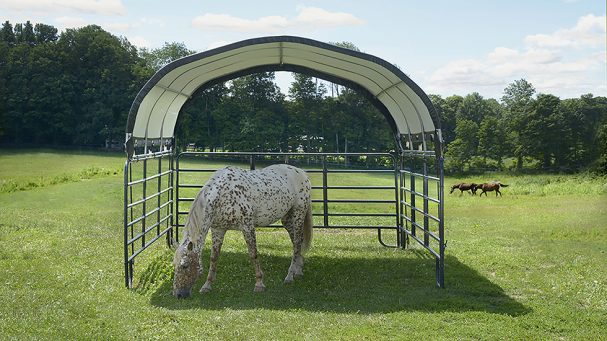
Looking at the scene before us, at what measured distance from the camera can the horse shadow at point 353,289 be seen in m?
6.57

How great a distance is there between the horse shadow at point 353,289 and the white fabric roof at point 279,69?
2285mm

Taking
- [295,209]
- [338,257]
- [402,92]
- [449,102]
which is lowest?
[338,257]

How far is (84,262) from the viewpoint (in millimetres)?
8805

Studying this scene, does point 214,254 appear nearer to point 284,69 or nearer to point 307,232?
point 307,232

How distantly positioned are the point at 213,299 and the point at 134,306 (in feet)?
3.20

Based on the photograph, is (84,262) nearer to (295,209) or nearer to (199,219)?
(199,219)

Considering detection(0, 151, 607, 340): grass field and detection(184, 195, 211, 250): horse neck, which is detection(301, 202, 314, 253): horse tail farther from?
detection(184, 195, 211, 250): horse neck

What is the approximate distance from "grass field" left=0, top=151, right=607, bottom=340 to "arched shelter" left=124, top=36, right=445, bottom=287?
594 millimetres

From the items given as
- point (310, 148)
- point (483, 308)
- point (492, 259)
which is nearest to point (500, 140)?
point (310, 148)

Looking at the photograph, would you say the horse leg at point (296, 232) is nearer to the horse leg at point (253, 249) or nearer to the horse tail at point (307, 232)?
the horse tail at point (307, 232)

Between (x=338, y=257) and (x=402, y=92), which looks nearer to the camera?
(x=402, y=92)

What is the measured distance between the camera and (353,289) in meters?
7.44

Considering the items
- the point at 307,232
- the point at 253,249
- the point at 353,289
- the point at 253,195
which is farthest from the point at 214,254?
the point at 353,289

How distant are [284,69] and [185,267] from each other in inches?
185
